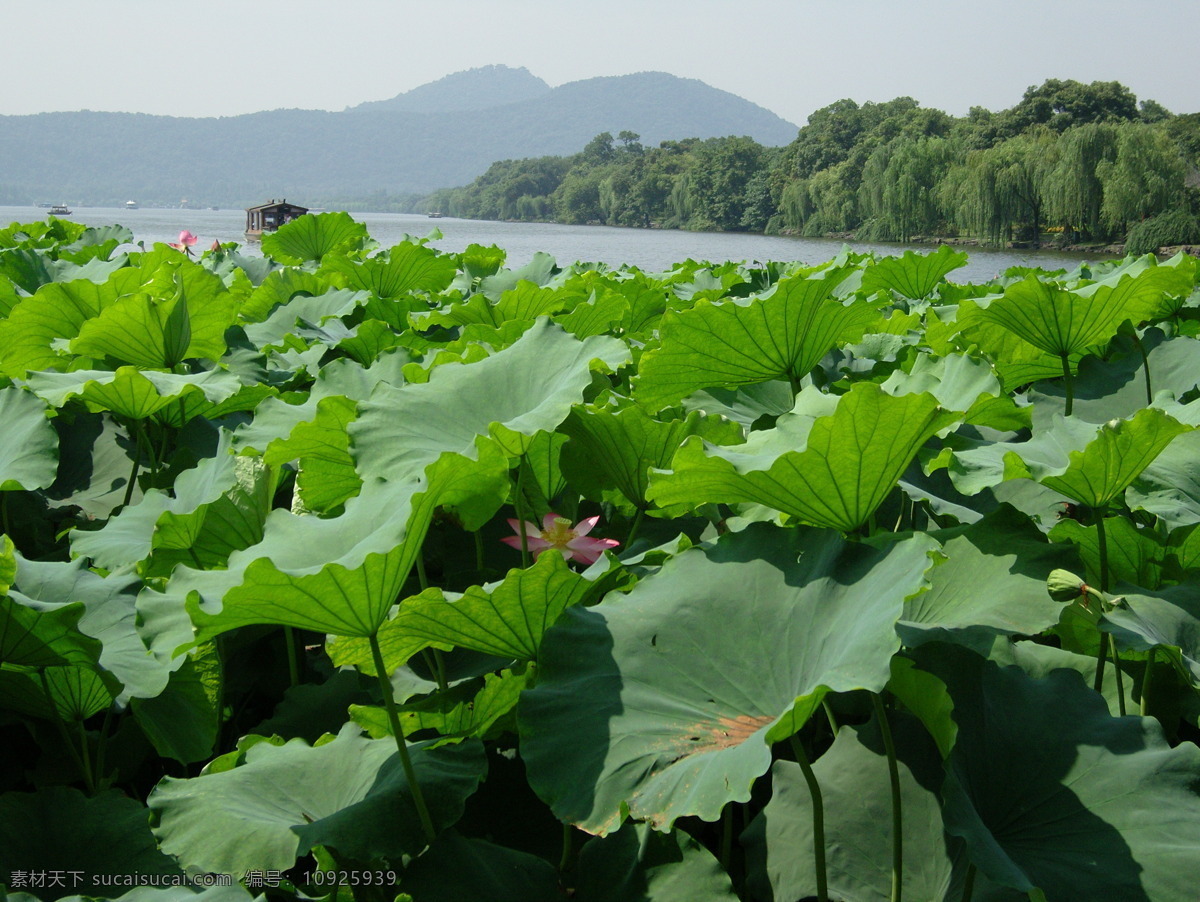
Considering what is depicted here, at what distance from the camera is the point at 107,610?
0.96 meters

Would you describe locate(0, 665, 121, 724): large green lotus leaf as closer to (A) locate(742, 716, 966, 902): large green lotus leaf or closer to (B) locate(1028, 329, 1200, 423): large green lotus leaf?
(A) locate(742, 716, 966, 902): large green lotus leaf

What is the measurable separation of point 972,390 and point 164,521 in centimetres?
94

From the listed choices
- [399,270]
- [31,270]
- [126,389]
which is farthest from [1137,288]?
[31,270]

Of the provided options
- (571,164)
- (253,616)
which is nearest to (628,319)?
(253,616)

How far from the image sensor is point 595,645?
746 mm

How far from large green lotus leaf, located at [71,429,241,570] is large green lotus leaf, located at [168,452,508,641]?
8.4 inches

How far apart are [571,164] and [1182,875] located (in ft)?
330

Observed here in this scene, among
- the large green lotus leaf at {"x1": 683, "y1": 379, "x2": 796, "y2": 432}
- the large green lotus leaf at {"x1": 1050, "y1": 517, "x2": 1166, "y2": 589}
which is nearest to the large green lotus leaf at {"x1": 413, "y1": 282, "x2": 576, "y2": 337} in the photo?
the large green lotus leaf at {"x1": 683, "y1": 379, "x2": 796, "y2": 432}

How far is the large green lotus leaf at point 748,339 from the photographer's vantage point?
125cm

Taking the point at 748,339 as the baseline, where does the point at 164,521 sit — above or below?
below

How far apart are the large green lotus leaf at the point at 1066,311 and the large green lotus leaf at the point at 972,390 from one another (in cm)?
24

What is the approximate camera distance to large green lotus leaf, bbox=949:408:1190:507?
0.80 meters

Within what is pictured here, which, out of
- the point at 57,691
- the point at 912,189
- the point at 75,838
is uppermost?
the point at 912,189

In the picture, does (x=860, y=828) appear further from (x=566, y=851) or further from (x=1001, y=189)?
(x=1001, y=189)
